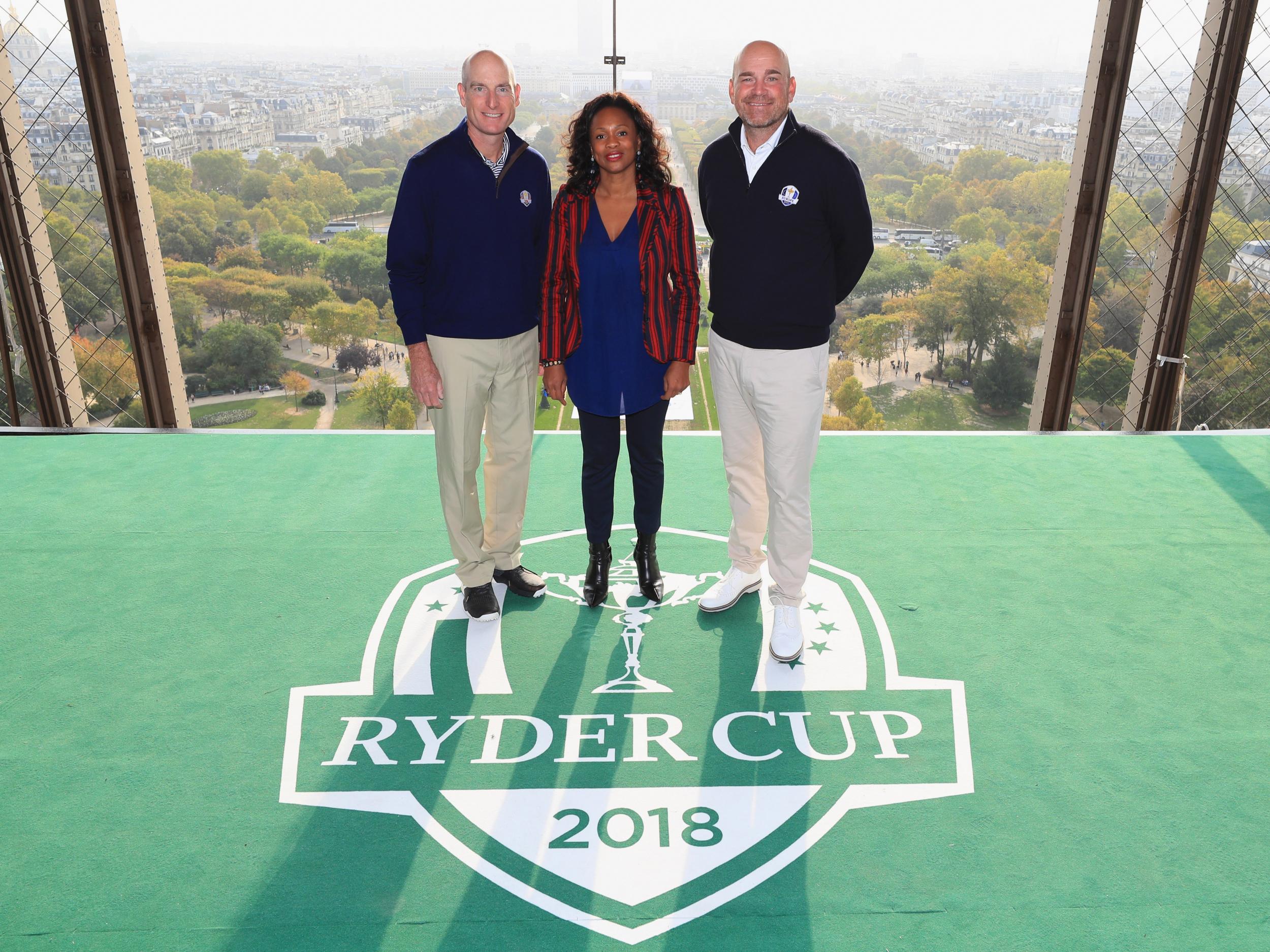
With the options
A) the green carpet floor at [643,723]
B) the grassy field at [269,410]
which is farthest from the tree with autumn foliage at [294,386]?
the green carpet floor at [643,723]

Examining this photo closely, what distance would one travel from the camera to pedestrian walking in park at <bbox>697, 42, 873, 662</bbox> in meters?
2.12

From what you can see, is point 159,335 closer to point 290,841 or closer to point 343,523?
point 343,523

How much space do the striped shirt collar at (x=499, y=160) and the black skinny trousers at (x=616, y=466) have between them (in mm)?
646

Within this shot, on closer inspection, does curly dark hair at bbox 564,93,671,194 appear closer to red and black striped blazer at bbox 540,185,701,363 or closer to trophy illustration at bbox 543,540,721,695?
red and black striped blazer at bbox 540,185,701,363

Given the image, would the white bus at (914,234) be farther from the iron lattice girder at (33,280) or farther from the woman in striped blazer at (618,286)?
the woman in striped blazer at (618,286)

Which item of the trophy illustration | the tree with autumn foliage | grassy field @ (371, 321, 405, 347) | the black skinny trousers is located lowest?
the tree with autumn foliage

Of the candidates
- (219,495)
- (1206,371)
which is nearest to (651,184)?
(219,495)

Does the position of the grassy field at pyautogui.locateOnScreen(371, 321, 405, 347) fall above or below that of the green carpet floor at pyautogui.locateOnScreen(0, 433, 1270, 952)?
below

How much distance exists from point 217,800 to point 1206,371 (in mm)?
26645

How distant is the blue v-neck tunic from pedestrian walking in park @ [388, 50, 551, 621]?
0.18 m

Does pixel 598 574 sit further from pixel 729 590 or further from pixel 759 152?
pixel 759 152

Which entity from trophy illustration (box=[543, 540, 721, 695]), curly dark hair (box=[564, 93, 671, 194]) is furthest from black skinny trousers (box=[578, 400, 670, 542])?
curly dark hair (box=[564, 93, 671, 194])

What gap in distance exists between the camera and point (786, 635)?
2340mm

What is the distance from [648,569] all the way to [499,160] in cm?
120
